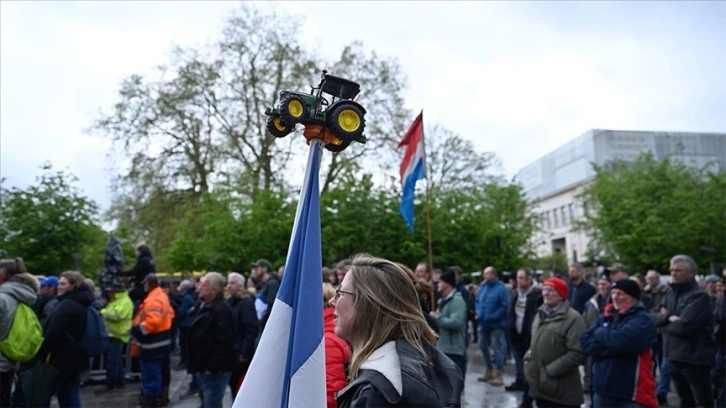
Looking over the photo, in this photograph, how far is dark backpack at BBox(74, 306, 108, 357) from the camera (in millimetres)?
6949

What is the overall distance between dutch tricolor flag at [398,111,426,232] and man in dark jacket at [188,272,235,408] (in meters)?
5.23

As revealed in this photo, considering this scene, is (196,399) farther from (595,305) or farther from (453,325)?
(595,305)

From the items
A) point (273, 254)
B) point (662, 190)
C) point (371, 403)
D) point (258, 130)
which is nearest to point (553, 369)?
point (371, 403)

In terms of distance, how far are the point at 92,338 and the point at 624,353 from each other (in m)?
5.42

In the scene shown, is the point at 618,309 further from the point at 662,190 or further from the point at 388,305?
the point at 662,190

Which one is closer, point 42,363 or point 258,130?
point 42,363

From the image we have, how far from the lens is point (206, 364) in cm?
682

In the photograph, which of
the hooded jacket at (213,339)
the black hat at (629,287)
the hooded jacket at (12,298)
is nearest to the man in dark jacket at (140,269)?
the hooded jacket at (12,298)

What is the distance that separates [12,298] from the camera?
21.5 ft

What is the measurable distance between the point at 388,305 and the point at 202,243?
2233cm

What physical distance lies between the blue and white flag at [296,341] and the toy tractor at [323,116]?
94mm

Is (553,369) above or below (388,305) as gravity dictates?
below

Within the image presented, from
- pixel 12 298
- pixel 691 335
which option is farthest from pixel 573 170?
pixel 12 298

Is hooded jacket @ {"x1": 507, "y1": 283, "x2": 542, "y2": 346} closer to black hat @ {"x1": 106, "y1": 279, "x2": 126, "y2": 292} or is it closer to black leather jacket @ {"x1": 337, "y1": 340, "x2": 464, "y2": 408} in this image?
black hat @ {"x1": 106, "y1": 279, "x2": 126, "y2": 292}
